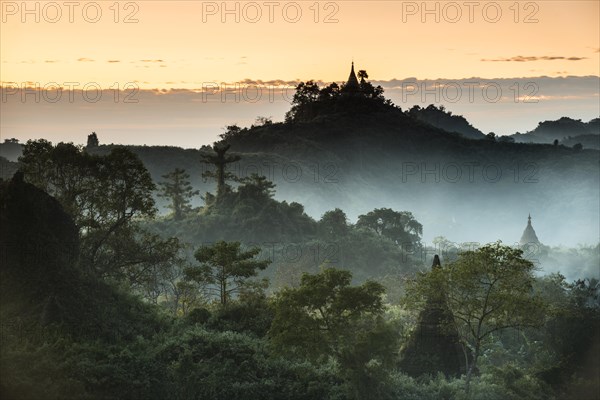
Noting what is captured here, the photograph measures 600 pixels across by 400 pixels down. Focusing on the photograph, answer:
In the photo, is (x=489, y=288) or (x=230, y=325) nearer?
(x=489, y=288)

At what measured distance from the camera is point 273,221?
332 ft

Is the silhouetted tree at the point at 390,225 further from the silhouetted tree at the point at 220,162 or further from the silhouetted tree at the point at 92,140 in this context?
the silhouetted tree at the point at 92,140

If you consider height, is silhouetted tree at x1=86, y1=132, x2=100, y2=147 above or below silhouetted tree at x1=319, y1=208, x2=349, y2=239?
above

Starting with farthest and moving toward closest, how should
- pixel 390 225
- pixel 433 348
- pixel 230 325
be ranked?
pixel 390 225, pixel 230 325, pixel 433 348

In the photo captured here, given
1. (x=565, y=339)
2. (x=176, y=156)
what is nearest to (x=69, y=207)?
(x=565, y=339)

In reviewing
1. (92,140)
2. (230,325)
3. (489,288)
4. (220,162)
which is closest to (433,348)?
(489,288)

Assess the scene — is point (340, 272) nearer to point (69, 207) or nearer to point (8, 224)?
point (8, 224)

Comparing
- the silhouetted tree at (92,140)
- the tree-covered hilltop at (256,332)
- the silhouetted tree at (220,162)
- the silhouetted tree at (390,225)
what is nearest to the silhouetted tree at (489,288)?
the tree-covered hilltop at (256,332)

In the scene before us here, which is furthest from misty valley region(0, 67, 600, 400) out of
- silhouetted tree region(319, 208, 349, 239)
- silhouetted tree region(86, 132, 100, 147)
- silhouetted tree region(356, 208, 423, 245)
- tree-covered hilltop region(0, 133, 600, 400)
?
silhouetted tree region(86, 132, 100, 147)

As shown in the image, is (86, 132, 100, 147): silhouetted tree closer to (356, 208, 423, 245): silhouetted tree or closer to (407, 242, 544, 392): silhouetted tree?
(356, 208, 423, 245): silhouetted tree

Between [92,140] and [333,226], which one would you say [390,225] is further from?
[92,140]

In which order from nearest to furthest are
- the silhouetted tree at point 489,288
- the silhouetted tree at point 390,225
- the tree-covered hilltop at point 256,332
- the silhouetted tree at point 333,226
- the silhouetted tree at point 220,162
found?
the tree-covered hilltop at point 256,332 < the silhouetted tree at point 489,288 < the silhouetted tree at point 220,162 < the silhouetted tree at point 333,226 < the silhouetted tree at point 390,225

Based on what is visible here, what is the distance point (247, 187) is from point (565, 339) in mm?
63637

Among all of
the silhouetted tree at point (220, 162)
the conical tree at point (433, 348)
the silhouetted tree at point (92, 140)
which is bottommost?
the conical tree at point (433, 348)
